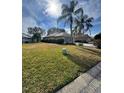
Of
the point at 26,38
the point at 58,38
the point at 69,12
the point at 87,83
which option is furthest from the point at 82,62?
the point at 26,38

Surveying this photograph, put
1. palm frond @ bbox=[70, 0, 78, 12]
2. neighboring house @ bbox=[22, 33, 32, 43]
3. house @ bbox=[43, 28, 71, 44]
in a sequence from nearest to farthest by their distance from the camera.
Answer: neighboring house @ bbox=[22, 33, 32, 43] → house @ bbox=[43, 28, 71, 44] → palm frond @ bbox=[70, 0, 78, 12]

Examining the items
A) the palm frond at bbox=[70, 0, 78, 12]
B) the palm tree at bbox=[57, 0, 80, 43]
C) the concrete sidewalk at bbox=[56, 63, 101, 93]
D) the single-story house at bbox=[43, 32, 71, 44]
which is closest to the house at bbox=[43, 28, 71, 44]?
the single-story house at bbox=[43, 32, 71, 44]

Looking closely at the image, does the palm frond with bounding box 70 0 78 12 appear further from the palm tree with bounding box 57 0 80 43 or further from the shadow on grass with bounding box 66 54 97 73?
the shadow on grass with bounding box 66 54 97 73

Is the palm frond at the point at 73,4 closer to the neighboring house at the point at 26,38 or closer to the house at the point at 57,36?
the house at the point at 57,36

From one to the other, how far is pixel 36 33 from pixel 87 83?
90 cm

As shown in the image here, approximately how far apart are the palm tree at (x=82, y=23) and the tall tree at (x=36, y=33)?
49 cm

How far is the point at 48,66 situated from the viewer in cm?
246

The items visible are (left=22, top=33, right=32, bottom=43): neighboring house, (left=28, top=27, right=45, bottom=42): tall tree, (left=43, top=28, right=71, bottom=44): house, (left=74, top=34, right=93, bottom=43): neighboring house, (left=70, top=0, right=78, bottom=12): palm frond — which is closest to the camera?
(left=22, top=33, right=32, bottom=43): neighboring house

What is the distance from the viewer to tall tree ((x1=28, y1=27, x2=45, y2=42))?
238 cm

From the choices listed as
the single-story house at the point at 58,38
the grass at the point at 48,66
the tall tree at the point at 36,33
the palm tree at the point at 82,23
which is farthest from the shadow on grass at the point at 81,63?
the tall tree at the point at 36,33

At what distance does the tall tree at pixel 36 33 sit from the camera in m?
2.38

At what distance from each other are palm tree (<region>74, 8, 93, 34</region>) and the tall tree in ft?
1.60
